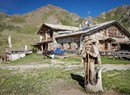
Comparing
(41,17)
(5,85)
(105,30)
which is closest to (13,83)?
(5,85)

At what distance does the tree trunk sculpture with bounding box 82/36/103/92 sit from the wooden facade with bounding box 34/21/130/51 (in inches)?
796

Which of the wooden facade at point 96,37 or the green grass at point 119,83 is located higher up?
the wooden facade at point 96,37

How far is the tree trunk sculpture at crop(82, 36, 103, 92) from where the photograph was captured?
1070cm

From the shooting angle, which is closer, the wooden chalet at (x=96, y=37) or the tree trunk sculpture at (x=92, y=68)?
the tree trunk sculpture at (x=92, y=68)

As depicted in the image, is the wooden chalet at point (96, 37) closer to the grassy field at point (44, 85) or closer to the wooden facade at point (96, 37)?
the wooden facade at point (96, 37)

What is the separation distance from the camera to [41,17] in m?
198

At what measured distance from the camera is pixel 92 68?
35.9 ft

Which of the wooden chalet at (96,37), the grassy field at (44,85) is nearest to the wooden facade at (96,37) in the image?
the wooden chalet at (96,37)

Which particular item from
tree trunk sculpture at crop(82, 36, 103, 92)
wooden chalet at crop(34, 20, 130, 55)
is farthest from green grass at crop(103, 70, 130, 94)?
wooden chalet at crop(34, 20, 130, 55)

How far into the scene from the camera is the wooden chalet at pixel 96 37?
33500mm

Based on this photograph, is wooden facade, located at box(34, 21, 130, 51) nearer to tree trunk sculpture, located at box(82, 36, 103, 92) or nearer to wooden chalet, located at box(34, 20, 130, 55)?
wooden chalet, located at box(34, 20, 130, 55)

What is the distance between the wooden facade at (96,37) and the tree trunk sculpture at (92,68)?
20220 mm

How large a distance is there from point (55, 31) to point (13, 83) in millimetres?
28213

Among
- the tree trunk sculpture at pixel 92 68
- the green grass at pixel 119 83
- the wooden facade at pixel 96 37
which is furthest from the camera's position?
the wooden facade at pixel 96 37
